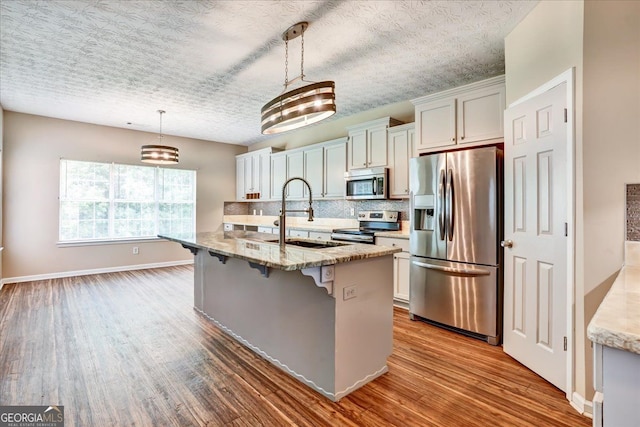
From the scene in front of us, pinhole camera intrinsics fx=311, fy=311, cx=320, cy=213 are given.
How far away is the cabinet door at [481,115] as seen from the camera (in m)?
3.07

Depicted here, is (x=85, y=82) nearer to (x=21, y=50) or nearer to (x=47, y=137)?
(x=21, y=50)

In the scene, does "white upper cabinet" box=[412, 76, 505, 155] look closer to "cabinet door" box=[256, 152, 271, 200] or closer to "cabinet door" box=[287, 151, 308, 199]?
"cabinet door" box=[287, 151, 308, 199]

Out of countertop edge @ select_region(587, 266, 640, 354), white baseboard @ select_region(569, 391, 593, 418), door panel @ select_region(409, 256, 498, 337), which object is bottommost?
white baseboard @ select_region(569, 391, 593, 418)

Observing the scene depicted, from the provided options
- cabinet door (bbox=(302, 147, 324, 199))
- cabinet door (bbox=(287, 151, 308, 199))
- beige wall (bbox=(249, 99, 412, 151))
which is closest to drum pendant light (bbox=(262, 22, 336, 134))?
beige wall (bbox=(249, 99, 412, 151))

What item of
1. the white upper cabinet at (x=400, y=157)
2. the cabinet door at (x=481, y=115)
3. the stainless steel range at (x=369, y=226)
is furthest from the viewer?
the stainless steel range at (x=369, y=226)

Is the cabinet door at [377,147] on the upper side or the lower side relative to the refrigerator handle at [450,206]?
upper

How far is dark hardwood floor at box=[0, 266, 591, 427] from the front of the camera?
1867mm

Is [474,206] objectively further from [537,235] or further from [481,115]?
[481,115]

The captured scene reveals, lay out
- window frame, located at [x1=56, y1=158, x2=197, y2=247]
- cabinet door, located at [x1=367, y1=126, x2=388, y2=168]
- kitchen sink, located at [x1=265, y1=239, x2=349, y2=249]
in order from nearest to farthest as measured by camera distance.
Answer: kitchen sink, located at [x1=265, y1=239, x2=349, y2=249] < cabinet door, located at [x1=367, y1=126, x2=388, y2=168] < window frame, located at [x1=56, y1=158, x2=197, y2=247]

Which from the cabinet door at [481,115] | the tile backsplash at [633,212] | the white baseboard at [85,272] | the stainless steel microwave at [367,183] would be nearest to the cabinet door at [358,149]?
the stainless steel microwave at [367,183]

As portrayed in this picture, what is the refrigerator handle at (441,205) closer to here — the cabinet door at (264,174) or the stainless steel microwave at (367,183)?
the stainless steel microwave at (367,183)

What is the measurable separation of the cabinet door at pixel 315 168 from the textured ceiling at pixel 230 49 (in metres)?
0.98

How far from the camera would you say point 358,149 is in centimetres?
456

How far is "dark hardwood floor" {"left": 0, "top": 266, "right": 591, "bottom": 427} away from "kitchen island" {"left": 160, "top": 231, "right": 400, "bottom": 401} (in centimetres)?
11
